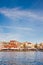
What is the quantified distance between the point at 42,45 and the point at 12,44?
29131 mm

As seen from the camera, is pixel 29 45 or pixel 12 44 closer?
pixel 12 44

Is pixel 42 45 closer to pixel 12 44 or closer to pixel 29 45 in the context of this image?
pixel 29 45

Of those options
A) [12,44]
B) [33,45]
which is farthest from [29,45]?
[12,44]

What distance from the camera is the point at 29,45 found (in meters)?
174

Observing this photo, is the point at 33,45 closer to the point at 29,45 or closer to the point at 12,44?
the point at 29,45

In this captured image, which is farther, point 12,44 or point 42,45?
point 42,45

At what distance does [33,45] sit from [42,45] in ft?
24.3

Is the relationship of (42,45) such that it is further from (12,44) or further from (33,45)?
(12,44)

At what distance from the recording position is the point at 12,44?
15888cm

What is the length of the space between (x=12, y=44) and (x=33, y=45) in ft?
73.8

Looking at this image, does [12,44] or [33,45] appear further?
[33,45]

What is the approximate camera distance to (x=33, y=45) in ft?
574
